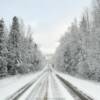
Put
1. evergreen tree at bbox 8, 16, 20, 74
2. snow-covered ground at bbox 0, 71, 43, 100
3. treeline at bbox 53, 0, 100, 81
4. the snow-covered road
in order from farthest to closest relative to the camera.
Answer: evergreen tree at bbox 8, 16, 20, 74
treeline at bbox 53, 0, 100, 81
snow-covered ground at bbox 0, 71, 43, 100
the snow-covered road

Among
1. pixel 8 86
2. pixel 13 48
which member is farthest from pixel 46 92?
pixel 13 48

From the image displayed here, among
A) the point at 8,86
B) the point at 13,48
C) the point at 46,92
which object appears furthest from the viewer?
the point at 13,48

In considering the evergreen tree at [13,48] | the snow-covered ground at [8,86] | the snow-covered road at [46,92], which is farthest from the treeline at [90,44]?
the evergreen tree at [13,48]

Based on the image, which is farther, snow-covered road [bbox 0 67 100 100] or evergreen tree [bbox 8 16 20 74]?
evergreen tree [bbox 8 16 20 74]

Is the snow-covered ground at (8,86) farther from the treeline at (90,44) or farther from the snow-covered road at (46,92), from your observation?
the treeline at (90,44)

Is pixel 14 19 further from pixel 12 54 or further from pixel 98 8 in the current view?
pixel 98 8

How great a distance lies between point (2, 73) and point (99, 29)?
18.0 metres

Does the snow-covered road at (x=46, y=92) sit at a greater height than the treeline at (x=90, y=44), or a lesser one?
lesser

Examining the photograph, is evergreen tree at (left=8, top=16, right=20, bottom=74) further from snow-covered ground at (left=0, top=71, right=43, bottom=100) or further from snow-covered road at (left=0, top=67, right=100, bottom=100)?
snow-covered road at (left=0, top=67, right=100, bottom=100)

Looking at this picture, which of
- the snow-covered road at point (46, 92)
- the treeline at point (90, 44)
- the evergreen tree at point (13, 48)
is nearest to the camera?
the snow-covered road at point (46, 92)

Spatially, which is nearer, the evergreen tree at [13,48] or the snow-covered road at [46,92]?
the snow-covered road at [46,92]

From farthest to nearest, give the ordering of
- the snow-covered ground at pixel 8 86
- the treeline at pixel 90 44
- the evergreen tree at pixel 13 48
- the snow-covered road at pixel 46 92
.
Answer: the evergreen tree at pixel 13 48 < the treeline at pixel 90 44 < the snow-covered ground at pixel 8 86 < the snow-covered road at pixel 46 92

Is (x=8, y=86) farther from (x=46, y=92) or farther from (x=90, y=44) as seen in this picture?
(x=90, y=44)

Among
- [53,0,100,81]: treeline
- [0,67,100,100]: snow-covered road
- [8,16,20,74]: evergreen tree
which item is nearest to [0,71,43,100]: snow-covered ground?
[0,67,100,100]: snow-covered road
